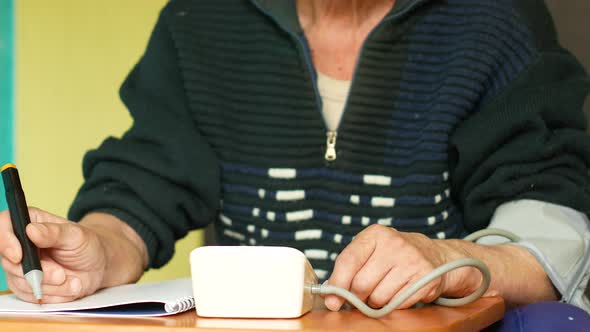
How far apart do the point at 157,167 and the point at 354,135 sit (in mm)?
270

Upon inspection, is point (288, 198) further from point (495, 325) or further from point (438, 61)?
point (495, 325)

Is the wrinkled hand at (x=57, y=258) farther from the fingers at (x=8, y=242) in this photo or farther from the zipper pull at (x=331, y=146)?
the zipper pull at (x=331, y=146)

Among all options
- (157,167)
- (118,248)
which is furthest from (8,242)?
(157,167)

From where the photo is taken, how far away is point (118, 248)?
0.96 meters

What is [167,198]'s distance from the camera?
1.10m

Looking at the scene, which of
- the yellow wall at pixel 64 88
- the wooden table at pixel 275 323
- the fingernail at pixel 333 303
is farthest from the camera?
the yellow wall at pixel 64 88

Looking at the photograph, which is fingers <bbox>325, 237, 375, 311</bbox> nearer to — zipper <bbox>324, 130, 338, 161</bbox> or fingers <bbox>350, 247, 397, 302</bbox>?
fingers <bbox>350, 247, 397, 302</bbox>

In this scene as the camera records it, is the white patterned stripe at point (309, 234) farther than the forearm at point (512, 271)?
Yes

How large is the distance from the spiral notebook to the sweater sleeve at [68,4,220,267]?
0.32 meters

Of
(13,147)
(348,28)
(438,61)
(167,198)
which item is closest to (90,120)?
Result: (13,147)

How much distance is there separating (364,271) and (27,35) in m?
1.16

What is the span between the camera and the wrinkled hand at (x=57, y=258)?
0.73m

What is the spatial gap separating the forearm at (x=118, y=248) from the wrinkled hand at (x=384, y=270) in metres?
0.33

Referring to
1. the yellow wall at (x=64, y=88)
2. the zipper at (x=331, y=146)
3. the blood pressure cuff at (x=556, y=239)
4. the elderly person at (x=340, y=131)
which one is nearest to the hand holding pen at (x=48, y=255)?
the elderly person at (x=340, y=131)
